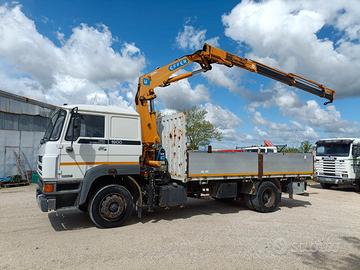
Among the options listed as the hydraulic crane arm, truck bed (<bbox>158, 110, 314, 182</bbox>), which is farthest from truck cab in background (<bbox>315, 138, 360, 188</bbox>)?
the hydraulic crane arm

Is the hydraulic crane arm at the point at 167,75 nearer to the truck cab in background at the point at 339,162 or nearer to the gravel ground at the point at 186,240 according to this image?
the gravel ground at the point at 186,240

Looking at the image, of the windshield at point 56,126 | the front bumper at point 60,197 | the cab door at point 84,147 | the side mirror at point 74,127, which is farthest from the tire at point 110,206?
the windshield at point 56,126

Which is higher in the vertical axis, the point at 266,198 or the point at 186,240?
the point at 266,198

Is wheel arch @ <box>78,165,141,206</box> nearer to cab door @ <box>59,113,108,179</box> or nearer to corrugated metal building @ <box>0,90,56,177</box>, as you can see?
cab door @ <box>59,113,108,179</box>

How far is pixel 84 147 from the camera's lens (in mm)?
7520

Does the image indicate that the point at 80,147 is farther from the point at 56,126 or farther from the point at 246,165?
the point at 246,165

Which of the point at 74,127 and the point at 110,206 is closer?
the point at 74,127

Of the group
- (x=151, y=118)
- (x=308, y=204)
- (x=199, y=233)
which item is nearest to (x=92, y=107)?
(x=151, y=118)

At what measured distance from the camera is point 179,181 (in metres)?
8.97

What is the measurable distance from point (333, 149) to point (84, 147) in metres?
14.3

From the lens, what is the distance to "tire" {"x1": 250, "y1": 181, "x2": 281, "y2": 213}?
989 centimetres

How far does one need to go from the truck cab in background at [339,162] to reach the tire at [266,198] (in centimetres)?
803

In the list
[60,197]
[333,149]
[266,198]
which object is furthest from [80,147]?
[333,149]

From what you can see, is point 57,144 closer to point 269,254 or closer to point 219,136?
point 269,254
